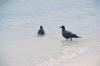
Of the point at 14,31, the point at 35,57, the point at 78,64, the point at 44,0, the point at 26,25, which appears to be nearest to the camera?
the point at 78,64

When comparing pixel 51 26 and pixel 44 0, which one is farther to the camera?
pixel 44 0

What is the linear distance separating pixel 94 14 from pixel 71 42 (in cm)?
605

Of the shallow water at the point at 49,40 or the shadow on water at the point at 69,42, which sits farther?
the shadow on water at the point at 69,42

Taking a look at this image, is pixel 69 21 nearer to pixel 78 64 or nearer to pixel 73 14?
pixel 73 14

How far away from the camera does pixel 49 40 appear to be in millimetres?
13766

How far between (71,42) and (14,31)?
10.4 feet

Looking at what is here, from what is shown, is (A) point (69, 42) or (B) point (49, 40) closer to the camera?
(A) point (69, 42)

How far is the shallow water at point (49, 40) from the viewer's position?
36.7ft

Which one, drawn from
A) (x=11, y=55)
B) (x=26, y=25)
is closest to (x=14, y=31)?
(x=26, y=25)

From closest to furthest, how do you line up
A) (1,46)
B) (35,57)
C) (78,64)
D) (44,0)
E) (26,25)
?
(78,64) → (35,57) → (1,46) → (26,25) → (44,0)

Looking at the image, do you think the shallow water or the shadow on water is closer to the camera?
the shallow water

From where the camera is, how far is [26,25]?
1736cm

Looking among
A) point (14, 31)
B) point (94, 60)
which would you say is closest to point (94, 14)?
point (14, 31)

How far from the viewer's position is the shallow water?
11.2 metres
